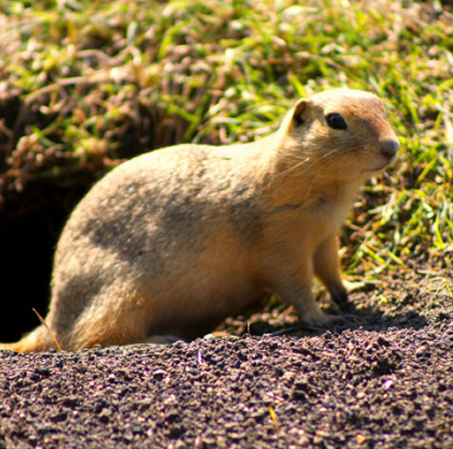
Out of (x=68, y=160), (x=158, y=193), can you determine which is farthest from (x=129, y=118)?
(x=158, y=193)

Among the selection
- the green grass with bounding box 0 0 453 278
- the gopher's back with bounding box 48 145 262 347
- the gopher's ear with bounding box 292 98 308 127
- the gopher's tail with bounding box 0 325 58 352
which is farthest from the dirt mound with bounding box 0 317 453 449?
the green grass with bounding box 0 0 453 278

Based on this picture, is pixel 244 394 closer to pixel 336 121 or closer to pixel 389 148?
pixel 389 148

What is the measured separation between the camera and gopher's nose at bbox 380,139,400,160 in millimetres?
4672

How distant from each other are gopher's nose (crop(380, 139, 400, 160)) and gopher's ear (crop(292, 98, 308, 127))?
72 cm

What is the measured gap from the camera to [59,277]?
5.40 m

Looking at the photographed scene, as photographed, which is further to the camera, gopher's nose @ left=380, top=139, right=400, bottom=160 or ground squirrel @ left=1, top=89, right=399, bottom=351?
ground squirrel @ left=1, top=89, right=399, bottom=351

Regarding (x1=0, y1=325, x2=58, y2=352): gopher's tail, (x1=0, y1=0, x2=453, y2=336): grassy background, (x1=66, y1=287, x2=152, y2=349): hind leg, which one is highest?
(x1=0, y1=0, x2=453, y2=336): grassy background

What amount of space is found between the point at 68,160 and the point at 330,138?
13.1ft

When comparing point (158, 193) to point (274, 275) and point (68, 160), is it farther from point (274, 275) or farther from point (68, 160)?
point (68, 160)

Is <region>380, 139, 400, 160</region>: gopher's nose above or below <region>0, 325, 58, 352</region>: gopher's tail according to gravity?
above

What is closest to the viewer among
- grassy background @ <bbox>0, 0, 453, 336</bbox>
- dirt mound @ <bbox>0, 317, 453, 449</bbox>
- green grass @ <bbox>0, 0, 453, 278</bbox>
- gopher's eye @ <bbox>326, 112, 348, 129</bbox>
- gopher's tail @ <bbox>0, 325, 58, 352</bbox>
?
dirt mound @ <bbox>0, 317, 453, 449</bbox>

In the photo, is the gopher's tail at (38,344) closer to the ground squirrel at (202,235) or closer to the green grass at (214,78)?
the ground squirrel at (202,235)

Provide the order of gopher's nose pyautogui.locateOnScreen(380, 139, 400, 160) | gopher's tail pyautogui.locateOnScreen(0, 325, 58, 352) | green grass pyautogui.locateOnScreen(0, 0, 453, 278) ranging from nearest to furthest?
gopher's nose pyautogui.locateOnScreen(380, 139, 400, 160) < gopher's tail pyautogui.locateOnScreen(0, 325, 58, 352) < green grass pyautogui.locateOnScreen(0, 0, 453, 278)

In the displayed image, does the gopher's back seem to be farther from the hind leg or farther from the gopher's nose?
the gopher's nose
